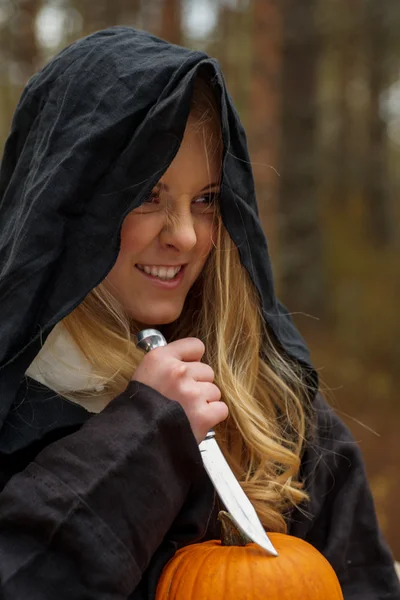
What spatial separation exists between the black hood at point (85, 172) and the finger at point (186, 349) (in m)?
0.24

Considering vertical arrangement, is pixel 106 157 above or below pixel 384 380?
above

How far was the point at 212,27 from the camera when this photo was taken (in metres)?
8.51

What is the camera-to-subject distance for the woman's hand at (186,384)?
175 cm

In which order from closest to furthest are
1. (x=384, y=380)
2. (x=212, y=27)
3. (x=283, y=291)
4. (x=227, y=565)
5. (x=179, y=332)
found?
1. (x=227, y=565)
2. (x=179, y=332)
3. (x=384, y=380)
4. (x=212, y=27)
5. (x=283, y=291)

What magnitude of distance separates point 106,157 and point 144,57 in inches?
11.1

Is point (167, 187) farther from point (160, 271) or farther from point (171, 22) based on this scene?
point (171, 22)

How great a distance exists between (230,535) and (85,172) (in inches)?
36.7

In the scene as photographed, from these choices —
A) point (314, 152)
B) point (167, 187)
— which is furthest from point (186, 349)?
point (314, 152)

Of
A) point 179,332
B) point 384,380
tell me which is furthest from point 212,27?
point 179,332

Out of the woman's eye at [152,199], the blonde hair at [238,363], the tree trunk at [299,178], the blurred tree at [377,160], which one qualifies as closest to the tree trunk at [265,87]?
the tree trunk at [299,178]

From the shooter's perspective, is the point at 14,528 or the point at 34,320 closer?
the point at 14,528

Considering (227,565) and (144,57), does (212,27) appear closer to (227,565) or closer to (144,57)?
(144,57)

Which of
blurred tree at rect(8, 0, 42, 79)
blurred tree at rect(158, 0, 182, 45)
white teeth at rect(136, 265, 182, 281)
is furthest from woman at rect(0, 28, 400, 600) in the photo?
blurred tree at rect(158, 0, 182, 45)

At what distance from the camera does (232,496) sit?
169 cm
